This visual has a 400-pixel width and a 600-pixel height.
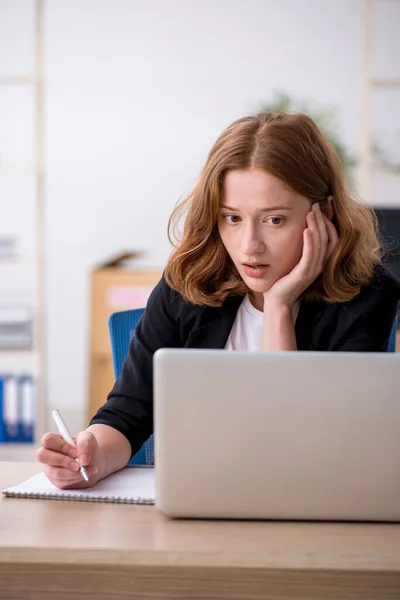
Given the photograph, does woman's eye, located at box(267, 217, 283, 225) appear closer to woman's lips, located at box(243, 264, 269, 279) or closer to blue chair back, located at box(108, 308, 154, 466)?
woman's lips, located at box(243, 264, 269, 279)

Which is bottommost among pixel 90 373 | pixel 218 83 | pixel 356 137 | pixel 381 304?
pixel 90 373

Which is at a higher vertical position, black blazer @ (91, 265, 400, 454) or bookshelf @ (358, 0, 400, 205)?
bookshelf @ (358, 0, 400, 205)

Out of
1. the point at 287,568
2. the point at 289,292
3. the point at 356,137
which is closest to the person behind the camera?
the point at 287,568

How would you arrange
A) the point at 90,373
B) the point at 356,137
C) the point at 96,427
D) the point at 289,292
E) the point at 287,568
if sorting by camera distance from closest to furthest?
the point at 287,568 → the point at 96,427 → the point at 289,292 → the point at 90,373 → the point at 356,137

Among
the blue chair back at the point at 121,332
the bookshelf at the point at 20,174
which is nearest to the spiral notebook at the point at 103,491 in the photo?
the blue chair back at the point at 121,332

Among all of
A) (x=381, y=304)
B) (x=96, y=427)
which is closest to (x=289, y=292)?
(x=381, y=304)

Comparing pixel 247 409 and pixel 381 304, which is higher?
pixel 381 304

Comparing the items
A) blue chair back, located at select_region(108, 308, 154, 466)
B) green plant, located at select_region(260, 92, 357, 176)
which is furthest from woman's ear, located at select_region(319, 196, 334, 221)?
green plant, located at select_region(260, 92, 357, 176)

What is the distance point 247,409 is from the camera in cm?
95

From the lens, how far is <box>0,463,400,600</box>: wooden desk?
A: 0.86 metres

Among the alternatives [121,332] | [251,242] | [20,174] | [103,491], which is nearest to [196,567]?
[103,491]

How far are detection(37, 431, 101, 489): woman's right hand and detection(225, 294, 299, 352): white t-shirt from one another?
17.2 inches

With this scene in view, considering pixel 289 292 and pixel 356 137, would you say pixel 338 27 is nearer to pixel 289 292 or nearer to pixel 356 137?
pixel 356 137

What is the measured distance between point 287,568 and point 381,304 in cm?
71
